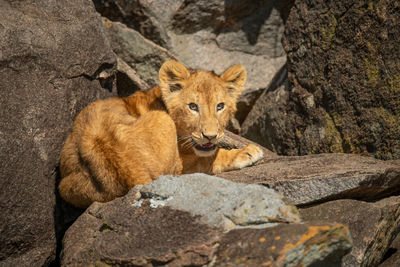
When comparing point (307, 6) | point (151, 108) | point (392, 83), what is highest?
point (307, 6)

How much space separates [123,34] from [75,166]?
423cm

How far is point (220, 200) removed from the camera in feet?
13.0

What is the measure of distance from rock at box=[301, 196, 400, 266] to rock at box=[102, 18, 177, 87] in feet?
16.0

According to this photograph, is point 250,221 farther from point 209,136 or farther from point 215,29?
point 215,29

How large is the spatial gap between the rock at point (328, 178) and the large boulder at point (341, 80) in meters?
0.57

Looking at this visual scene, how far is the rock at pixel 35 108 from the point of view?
15.7ft

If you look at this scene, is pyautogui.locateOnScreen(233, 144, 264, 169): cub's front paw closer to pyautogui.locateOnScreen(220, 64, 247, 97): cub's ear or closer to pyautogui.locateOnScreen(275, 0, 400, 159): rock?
pyautogui.locateOnScreen(220, 64, 247, 97): cub's ear

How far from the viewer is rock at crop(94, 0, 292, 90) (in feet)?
29.7

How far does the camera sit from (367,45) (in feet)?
19.7

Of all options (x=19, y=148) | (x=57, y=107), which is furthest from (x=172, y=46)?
(x=19, y=148)

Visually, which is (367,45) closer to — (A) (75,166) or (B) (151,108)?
(B) (151,108)

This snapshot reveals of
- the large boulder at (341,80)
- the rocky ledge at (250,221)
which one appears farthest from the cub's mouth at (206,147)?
the large boulder at (341,80)

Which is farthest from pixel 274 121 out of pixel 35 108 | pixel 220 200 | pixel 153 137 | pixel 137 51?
pixel 35 108

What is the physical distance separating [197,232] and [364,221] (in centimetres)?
170
